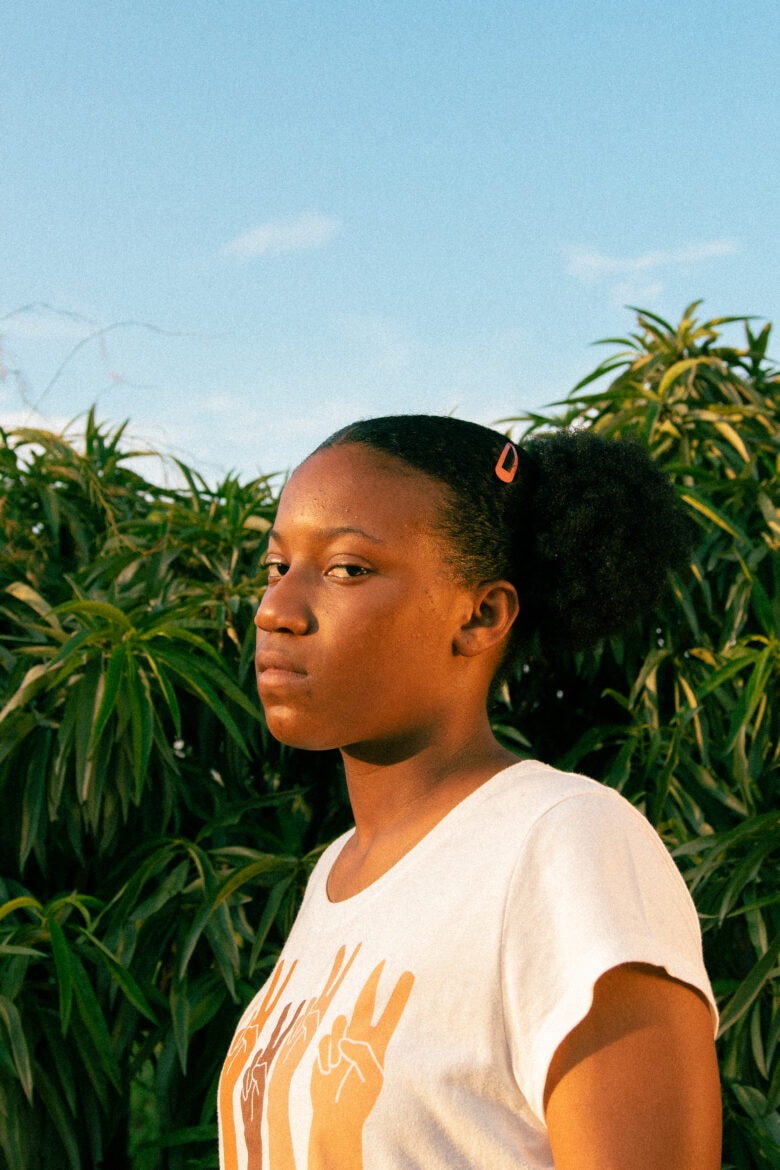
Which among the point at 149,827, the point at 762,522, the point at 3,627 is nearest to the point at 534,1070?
the point at 149,827

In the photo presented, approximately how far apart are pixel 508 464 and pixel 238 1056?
1.84 feet

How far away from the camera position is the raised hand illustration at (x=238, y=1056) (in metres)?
1.00

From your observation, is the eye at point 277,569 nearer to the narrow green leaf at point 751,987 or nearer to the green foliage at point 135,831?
the green foliage at point 135,831

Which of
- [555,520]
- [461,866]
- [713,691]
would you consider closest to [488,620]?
[555,520]

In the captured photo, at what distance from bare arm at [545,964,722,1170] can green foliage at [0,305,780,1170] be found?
3.67 feet

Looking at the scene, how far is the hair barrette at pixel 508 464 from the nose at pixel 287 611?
0.22 m

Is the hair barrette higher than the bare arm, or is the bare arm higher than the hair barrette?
the hair barrette

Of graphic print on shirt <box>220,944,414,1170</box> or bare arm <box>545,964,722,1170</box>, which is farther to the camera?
graphic print on shirt <box>220,944,414,1170</box>

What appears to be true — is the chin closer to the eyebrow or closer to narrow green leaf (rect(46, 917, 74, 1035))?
the eyebrow

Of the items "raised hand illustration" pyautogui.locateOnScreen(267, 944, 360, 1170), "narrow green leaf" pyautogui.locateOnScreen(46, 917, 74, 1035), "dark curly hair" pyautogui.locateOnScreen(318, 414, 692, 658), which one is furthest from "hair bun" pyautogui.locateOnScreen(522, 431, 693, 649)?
"narrow green leaf" pyautogui.locateOnScreen(46, 917, 74, 1035)

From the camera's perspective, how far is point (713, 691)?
2053 millimetres

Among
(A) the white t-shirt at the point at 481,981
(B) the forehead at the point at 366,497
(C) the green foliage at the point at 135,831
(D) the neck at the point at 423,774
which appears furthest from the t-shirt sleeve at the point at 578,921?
(C) the green foliage at the point at 135,831

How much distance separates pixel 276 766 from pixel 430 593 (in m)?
1.26

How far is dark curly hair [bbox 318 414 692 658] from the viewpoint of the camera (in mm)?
1032
